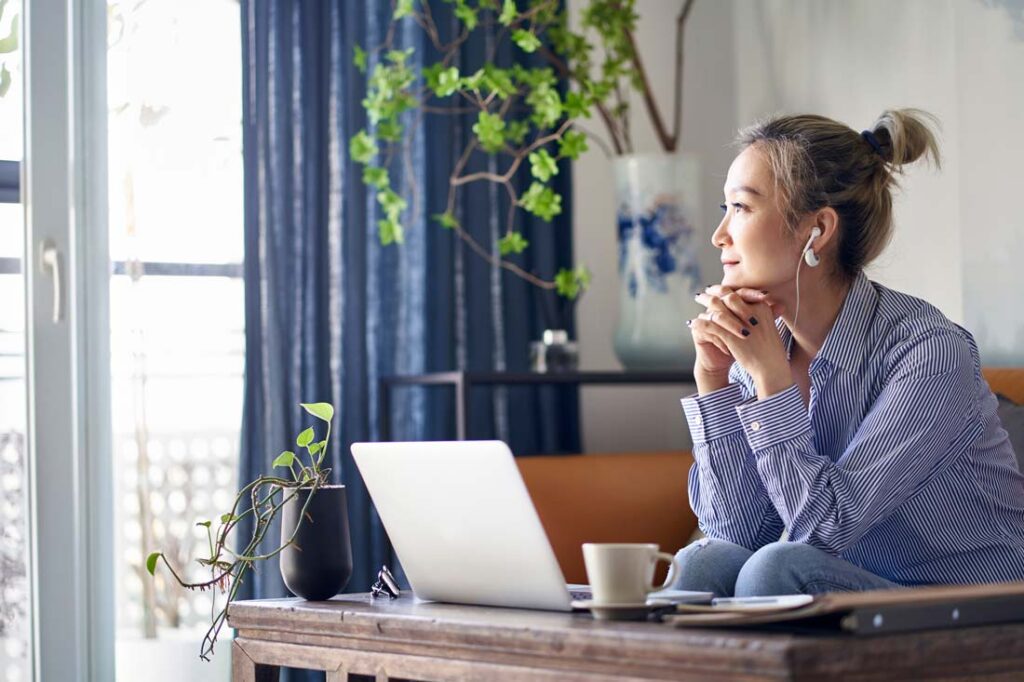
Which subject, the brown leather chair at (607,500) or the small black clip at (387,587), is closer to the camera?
the small black clip at (387,587)

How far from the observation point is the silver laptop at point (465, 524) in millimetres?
1271

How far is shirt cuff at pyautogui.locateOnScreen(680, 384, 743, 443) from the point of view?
5.58 ft

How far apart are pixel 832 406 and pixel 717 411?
0.48ft

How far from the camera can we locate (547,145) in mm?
3225

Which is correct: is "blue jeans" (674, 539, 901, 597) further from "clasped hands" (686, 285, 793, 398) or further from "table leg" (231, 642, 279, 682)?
"table leg" (231, 642, 279, 682)

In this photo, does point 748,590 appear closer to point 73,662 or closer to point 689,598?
point 689,598

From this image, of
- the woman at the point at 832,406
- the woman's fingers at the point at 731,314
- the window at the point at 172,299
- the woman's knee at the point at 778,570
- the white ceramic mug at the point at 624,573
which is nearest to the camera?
the white ceramic mug at the point at 624,573

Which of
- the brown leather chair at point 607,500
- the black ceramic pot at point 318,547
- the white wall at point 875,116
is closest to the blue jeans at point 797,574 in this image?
the black ceramic pot at point 318,547

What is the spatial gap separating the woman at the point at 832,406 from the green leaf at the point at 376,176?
1.20 meters

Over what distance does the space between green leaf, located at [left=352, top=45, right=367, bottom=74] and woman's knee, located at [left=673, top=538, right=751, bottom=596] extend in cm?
170

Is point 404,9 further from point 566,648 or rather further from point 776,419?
point 566,648

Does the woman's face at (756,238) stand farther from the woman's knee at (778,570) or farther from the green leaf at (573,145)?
the green leaf at (573,145)

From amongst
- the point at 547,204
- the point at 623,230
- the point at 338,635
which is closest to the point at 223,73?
the point at 547,204

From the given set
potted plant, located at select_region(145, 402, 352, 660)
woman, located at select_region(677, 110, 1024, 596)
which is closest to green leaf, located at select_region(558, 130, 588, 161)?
woman, located at select_region(677, 110, 1024, 596)
